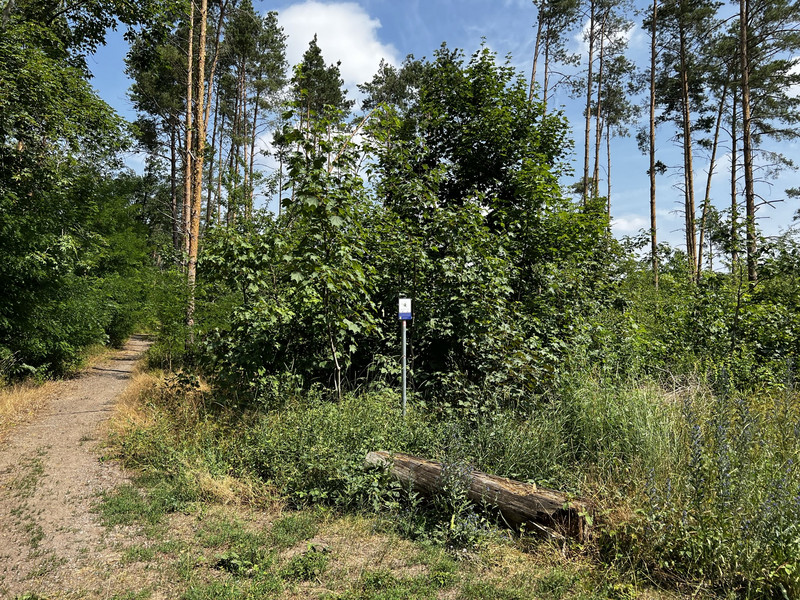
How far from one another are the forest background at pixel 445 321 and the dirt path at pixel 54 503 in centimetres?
81

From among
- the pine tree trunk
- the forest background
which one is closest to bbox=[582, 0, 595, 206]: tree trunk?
the pine tree trunk

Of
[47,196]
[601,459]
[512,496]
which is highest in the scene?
[47,196]

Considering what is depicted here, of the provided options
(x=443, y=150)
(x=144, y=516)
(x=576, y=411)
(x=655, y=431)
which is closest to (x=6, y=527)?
(x=144, y=516)

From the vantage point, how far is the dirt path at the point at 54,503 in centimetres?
334

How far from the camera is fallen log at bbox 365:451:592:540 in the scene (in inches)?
138

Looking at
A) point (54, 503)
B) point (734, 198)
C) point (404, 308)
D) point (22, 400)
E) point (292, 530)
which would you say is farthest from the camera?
point (734, 198)

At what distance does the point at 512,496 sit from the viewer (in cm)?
377

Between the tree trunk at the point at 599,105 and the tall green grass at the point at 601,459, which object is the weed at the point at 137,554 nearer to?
the tall green grass at the point at 601,459

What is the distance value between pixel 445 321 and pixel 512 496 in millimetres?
2976

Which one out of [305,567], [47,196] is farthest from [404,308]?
[47,196]

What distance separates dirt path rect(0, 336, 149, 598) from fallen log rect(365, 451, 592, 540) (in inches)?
101

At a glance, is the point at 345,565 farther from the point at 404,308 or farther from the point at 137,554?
the point at 404,308

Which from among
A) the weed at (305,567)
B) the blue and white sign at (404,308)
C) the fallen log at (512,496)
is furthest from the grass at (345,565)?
the blue and white sign at (404,308)

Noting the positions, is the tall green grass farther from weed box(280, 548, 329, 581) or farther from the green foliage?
the green foliage
